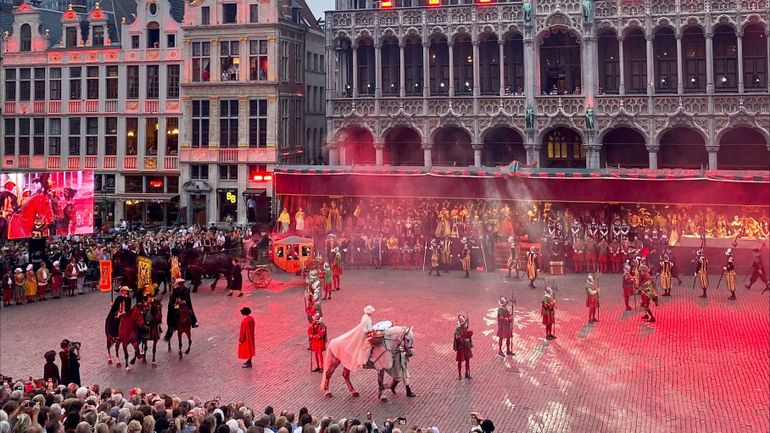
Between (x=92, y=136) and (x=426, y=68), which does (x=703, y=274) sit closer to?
(x=426, y=68)

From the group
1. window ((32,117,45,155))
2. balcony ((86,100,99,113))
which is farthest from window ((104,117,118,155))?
window ((32,117,45,155))

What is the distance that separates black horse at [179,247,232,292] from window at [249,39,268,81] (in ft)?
71.8

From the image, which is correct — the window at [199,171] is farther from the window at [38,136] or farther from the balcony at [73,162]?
the window at [38,136]

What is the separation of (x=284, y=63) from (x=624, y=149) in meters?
22.2

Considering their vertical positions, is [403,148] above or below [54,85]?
below

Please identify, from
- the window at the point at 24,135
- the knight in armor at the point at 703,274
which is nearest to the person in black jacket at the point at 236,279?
the knight in armor at the point at 703,274

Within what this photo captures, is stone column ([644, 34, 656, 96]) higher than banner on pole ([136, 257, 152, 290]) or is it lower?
higher

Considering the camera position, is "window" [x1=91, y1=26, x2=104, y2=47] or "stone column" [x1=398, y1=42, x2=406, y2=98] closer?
"stone column" [x1=398, y1=42, x2=406, y2=98]

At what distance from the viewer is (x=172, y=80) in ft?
180

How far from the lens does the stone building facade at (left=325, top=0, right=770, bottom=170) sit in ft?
153

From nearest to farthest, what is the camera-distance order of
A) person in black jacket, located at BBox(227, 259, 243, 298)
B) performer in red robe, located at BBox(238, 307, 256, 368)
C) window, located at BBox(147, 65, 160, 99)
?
1. performer in red robe, located at BBox(238, 307, 256, 368)
2. person in black jacket, located at BBox(227, 259, 243, 298)
3. window, located at BBox(147, 65, 160, 99)

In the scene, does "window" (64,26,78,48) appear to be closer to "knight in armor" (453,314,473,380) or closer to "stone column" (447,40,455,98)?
"stone column" (447,40,455,98)

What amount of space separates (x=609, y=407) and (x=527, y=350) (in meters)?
5.23

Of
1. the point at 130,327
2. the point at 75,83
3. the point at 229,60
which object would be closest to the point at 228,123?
the point at 229,60
